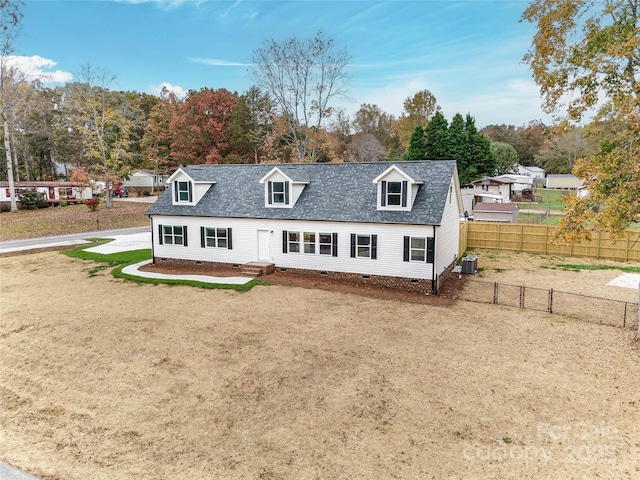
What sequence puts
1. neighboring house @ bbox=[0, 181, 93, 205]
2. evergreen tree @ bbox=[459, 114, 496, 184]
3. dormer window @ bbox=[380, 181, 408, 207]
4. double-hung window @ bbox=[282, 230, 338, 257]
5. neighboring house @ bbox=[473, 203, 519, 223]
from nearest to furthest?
dormer window @ bbox=[380, 181, 408, 207] < double-hung window @ bbox=[282, 230, 338, 257] < neighboring house @ bbox=[473, 203, 519, 223] < neighboring house @ bbox=[0, 181, 93, 205] < evergreen tree @ bbox=[459, 114, 496, 184]

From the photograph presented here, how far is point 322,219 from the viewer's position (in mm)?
19922

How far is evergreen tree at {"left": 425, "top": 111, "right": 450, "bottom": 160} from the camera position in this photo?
55219mm

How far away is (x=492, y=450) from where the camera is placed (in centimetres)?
786

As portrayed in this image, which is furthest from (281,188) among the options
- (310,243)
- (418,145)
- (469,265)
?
(418,145)

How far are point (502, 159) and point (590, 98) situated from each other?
69.7 m

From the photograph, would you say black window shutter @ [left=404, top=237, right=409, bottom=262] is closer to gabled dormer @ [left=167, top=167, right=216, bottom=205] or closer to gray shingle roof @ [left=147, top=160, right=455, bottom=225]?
gray shingle roof @ [left=147, top=160, right=455, bottom=225]

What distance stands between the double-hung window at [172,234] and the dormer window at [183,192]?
164cm

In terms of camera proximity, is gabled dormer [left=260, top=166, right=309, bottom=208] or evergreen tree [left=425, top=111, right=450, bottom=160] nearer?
gabled dormer [left=260, top=166, right=309, bottom=208]

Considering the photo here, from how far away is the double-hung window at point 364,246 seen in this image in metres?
19.2

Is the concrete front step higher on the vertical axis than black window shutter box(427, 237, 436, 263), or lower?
lower

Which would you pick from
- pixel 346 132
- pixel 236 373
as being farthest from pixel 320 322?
pixel 346 132

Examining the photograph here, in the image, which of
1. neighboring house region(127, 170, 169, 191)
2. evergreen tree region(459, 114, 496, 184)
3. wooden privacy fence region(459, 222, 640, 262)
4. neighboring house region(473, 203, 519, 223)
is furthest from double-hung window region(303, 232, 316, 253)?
neighboring house region(127, 170, 169, 191)

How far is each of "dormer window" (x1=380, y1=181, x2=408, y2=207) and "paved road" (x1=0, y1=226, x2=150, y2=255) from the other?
24.9 meters

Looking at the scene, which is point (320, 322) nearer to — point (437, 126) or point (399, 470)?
point (399, 470)
